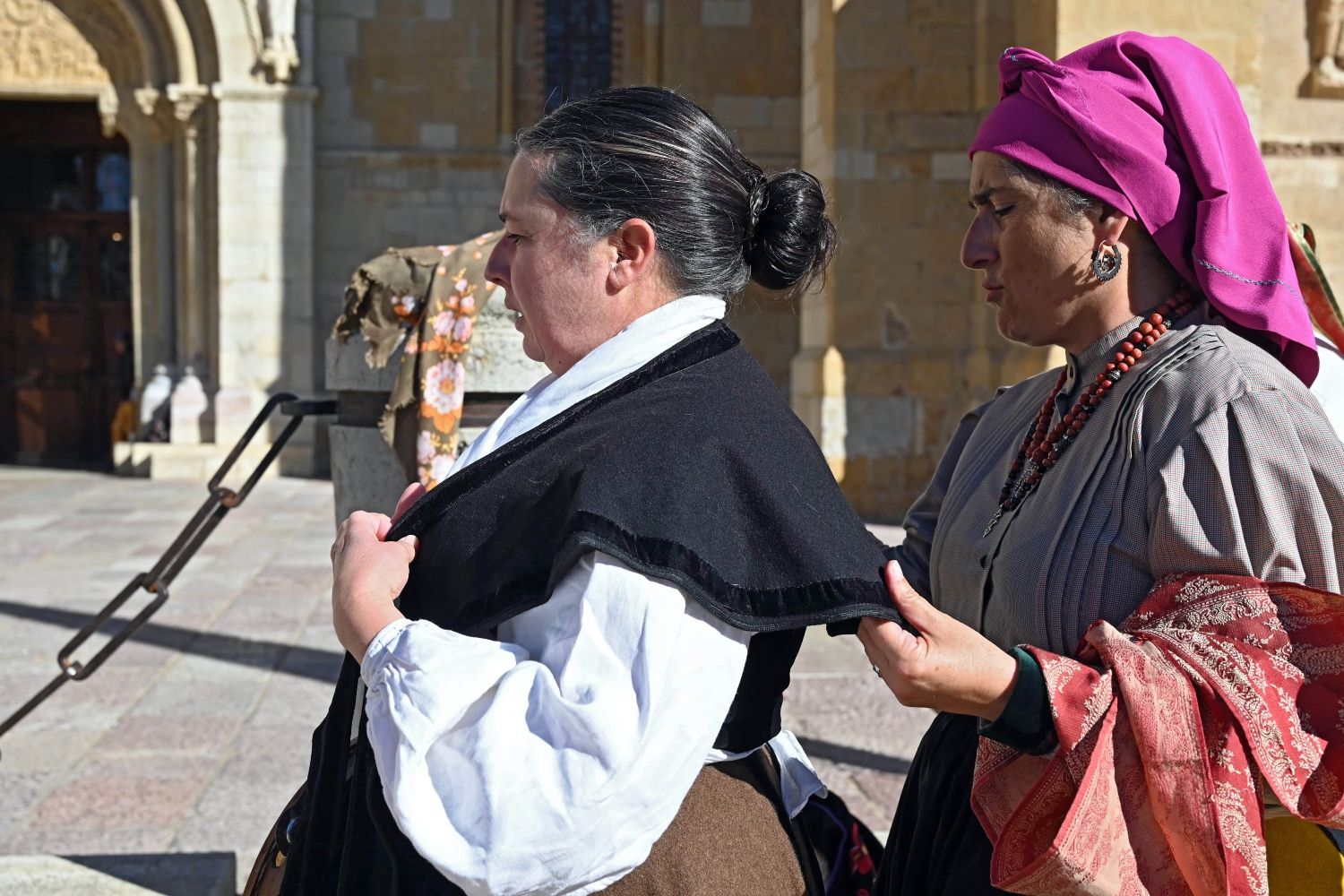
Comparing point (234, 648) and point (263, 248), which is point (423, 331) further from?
point (263, 248)

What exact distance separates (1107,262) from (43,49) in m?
14.7

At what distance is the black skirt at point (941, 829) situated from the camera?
1.62 m

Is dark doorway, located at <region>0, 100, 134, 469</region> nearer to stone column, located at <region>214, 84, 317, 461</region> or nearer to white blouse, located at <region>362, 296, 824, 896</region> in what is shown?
stone column, located at <region>214, 84, 317, 461</region>

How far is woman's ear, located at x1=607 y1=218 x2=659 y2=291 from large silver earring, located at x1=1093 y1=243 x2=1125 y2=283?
0.59 meters

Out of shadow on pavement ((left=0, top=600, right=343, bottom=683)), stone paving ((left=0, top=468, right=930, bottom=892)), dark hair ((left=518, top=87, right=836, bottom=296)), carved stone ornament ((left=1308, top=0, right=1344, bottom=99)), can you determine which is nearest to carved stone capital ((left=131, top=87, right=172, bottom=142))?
stone paving ((left=0, top=468, right=930, bottom=892))

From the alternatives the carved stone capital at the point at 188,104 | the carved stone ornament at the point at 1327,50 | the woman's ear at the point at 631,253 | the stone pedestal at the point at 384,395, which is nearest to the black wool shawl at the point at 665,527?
the woman's ear at the point at 631,253

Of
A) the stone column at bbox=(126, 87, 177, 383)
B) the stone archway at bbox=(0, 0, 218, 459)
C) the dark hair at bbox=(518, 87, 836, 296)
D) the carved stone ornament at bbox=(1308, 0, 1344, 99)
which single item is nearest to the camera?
the dark hair at bbox=(518, 87, 836, 296)

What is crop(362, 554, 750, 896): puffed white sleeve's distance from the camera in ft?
3.97

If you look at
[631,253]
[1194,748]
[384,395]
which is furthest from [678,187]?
[384,395]

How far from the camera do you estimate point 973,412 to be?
7.06 feet

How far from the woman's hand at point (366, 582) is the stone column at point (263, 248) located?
12125mm

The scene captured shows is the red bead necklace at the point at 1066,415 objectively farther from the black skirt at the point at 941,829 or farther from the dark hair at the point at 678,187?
the dark hair at the point at 678,187

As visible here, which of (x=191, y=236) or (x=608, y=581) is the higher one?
(x=191, y=236)

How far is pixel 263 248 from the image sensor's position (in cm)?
1330
